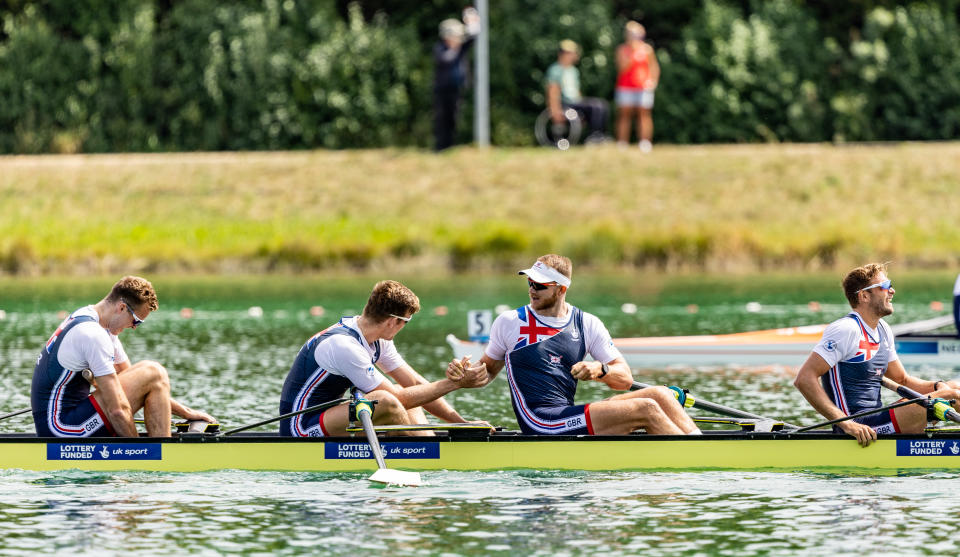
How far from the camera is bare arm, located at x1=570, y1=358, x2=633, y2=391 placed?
39.9 feet

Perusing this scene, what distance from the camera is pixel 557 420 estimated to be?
12.7 meters

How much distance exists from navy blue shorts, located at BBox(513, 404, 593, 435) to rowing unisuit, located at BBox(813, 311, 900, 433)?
1659 mm

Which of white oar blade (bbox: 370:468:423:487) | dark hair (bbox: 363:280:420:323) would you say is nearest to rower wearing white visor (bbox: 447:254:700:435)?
dark hair (bbox: 363:280:420:323)

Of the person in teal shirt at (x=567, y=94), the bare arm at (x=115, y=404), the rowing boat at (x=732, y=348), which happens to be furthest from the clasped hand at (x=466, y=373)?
the person in teal shirt at (x=567, y=94)

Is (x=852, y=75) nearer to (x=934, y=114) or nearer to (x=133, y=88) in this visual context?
(x=934, y=114)

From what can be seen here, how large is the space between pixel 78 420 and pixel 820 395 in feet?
16.8

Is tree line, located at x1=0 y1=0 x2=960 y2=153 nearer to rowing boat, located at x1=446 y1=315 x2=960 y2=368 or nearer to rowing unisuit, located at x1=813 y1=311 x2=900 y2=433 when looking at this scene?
rowing boat, located at x1=446 y1=315 x2=960 y2=368

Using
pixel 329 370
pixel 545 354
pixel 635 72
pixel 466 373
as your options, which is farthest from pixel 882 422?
pixel 635 72

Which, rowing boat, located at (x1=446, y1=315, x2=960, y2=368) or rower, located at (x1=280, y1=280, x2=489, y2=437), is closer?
rower, located at (x1=280, y1=280, x2=489, y2=437)

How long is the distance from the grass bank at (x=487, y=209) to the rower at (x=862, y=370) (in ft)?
67.5

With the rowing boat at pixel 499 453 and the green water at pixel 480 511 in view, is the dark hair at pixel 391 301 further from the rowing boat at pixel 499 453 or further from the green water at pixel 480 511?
the green water at pixel 480 511

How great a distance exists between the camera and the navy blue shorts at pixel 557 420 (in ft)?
41.8

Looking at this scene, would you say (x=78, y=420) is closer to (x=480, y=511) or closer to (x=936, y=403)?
(x=480, y=511)

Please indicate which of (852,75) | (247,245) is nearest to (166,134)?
(247,245)
